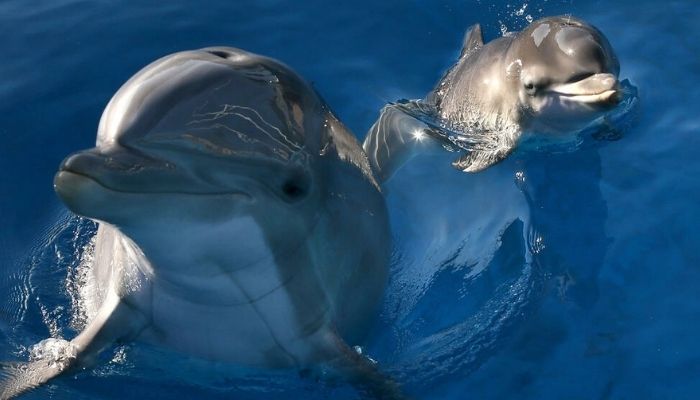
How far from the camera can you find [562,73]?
7062 mm

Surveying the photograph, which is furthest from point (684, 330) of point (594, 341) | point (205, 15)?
point (205, 15)

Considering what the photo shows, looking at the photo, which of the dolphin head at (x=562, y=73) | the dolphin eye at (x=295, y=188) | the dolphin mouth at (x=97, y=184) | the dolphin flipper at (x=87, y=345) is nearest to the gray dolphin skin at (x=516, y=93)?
the dolphin head at (x=562, y=73)

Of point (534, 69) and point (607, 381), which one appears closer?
point (607, 381)

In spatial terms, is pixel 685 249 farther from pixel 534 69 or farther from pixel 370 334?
pixel 370 334

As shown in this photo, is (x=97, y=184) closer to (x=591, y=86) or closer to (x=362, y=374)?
(x=362, y=374)

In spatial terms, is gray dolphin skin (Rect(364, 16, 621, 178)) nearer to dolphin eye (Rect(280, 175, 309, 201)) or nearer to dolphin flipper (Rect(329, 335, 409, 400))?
dolphin flipper (Rect(329, 335, 409, 400))

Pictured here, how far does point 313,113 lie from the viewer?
4.48 metres

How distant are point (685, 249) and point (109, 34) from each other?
5.97 m

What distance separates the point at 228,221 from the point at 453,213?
3.30m

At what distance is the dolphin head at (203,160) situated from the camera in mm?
3416

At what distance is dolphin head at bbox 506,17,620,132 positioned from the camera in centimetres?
677

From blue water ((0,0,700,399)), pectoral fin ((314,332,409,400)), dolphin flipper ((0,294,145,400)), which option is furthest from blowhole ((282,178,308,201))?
blue water ((0,0,700,399))

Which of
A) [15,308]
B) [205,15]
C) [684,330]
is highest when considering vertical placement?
[205,15]

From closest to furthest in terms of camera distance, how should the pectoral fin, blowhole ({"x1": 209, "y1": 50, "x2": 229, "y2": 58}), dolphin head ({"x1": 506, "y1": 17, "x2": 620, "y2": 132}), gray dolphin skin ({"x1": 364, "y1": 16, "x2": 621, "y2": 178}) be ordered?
blowhole ({"x1": 209, "y1": 50, "x2": 229, "y2": 58}), the pectoral fin, dolphin head ({"x1": 506, "y1": 17, "x2": 620, "y2": 132}), gray dolphin skin ({"x1": 364, "y1": 16, "x2": 621, "y2": 178})
